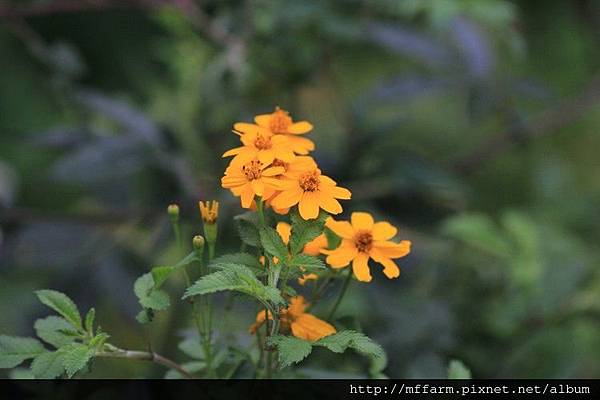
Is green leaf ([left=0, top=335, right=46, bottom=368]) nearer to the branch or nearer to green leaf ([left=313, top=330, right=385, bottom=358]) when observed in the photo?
green leaf ([left=313, top=330, right=385, bottom=358])

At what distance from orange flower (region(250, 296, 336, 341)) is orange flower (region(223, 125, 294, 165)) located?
0.09 m

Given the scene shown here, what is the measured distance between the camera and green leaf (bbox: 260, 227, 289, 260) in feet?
1.44

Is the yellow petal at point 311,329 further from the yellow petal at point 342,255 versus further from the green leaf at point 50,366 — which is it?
the green leaf at point 50,366

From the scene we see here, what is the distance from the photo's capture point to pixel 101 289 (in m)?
1.07

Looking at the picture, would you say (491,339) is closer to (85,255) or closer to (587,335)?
(587,335)

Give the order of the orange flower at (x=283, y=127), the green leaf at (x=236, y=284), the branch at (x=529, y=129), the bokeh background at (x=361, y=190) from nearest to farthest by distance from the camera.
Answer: the green leaf at (x=236, y=284), the orange flower at (x=283, y=127), the bokeh background at (x=361, y=190), the branch at (x=529, y=129)

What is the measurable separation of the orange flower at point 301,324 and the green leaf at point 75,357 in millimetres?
106

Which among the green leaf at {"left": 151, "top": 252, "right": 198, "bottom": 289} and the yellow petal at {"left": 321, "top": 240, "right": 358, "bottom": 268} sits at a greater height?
the yellow petal at {"left": 321, "top": 240, "right": 358, "bottom": 268}

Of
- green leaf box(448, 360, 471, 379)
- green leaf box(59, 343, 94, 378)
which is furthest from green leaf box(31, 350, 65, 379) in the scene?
green leaf box(448, 360, 471, 379)

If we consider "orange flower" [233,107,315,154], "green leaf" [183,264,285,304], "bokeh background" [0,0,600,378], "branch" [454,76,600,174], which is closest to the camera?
"green leaf" [183,264,285,304]

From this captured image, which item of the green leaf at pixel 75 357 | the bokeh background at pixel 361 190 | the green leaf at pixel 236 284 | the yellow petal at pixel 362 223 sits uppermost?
the bokeh background at pixel 361 190

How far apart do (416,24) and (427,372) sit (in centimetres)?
72

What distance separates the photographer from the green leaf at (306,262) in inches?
17.4

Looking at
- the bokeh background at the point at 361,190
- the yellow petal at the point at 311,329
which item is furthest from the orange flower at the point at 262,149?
the bokeh background at the point at 361,190
